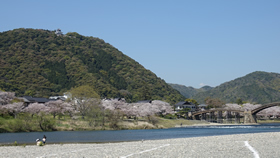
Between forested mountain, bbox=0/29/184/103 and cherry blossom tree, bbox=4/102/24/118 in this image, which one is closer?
cherry blossom tree, bbox=4/102/24/118

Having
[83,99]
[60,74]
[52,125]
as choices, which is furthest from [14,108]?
[60,74]

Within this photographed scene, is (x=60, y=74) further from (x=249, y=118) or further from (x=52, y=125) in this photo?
(x=52, y=125)

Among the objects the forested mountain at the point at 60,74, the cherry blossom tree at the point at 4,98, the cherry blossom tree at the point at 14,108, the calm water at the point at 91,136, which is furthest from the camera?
the forested mountain at the point at 60,74

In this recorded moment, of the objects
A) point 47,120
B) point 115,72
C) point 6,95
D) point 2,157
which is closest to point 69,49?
point 115,72

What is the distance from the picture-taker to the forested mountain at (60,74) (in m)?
138

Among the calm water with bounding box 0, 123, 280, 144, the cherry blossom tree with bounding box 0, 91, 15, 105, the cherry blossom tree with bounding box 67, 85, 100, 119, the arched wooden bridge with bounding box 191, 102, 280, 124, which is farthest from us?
the arched wooden bridge with bounding box 191, 102, 280, 124

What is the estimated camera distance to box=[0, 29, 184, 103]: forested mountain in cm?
13788

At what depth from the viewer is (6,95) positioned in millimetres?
69312

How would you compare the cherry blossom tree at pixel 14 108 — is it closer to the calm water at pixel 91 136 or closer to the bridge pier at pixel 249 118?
the calm water at pixel 91 136

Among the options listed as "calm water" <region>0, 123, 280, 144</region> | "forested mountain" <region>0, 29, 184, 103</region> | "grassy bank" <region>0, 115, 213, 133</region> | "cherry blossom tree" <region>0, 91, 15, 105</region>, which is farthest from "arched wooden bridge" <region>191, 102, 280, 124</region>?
"cherry blossom tree" <region>0, 91, 15, 105</region>

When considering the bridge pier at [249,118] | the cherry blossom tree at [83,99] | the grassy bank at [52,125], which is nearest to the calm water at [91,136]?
the grassy bank at [52,125]

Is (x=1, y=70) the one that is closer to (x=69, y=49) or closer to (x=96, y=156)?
(x=69, y=49)

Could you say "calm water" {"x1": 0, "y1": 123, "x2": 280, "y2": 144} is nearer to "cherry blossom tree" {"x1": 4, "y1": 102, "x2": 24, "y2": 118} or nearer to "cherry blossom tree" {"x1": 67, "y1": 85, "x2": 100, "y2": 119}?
"cherry blossom tree" {"x1": 4, "y1": 102, "x2": 24, "y2": 118}

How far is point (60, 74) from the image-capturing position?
158625mm
